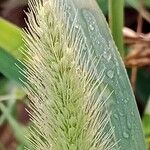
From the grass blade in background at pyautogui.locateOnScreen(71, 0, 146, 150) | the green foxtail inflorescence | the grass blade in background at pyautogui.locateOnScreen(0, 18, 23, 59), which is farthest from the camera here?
the grass blade in background at pyautogui.locateOnScreen(0, 18, 23, 59)

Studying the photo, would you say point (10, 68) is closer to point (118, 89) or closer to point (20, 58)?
point (20, 58)

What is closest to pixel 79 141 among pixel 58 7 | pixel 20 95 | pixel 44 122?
pixel 44 122

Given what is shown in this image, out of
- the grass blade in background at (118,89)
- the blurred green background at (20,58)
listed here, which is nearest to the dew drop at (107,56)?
the grass blade in background at (118,89)

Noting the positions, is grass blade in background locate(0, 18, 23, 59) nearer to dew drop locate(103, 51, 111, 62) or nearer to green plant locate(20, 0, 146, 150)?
dew drop locate(103, 51, 111, 62)

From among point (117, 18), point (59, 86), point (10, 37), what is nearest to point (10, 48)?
point (10, 37)

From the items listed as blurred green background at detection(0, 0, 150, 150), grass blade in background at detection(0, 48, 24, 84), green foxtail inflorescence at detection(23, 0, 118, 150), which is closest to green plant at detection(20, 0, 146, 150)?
green foxtail inflorescence at detection(23, 0, 118, 150)

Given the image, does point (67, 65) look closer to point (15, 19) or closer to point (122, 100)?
point (122, 100)

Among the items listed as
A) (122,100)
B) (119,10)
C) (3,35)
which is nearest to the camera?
(122,100)
